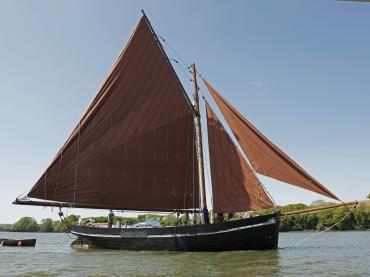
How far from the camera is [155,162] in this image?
1101 inches

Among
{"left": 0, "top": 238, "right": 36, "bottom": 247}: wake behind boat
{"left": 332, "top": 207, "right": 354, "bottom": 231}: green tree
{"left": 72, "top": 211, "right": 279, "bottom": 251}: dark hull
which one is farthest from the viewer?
{"left": 332, "top": 207, "right": 354, "bottom": 231}: green tree

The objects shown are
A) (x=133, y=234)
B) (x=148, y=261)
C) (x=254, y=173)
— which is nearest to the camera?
(x=148, y=261)

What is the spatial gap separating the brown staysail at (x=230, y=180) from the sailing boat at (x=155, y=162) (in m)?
0.06

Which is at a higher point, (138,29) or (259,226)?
(138,29)

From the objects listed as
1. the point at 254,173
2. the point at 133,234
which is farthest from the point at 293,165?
the point at 133,234

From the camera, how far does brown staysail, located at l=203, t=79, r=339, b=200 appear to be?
2200cm

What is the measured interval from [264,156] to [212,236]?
598 cm

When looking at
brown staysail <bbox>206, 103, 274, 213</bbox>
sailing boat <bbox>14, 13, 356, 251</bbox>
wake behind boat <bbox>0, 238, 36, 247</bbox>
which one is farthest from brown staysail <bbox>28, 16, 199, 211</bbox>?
wake behind boat <bbox>0, 238, 36, 247</bbox>

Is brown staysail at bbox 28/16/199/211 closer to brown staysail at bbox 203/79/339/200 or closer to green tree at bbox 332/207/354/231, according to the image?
brown staysail at bbox 203/79/339/200

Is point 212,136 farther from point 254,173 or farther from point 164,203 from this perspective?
point 164,203

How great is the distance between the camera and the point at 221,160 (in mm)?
26016

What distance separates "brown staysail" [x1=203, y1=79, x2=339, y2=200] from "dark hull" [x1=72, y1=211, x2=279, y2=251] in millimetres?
3015

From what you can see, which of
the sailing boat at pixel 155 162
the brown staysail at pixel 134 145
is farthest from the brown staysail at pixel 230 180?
the brown staysail at pixel 134 145

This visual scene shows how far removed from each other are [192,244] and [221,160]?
5.84 meters
